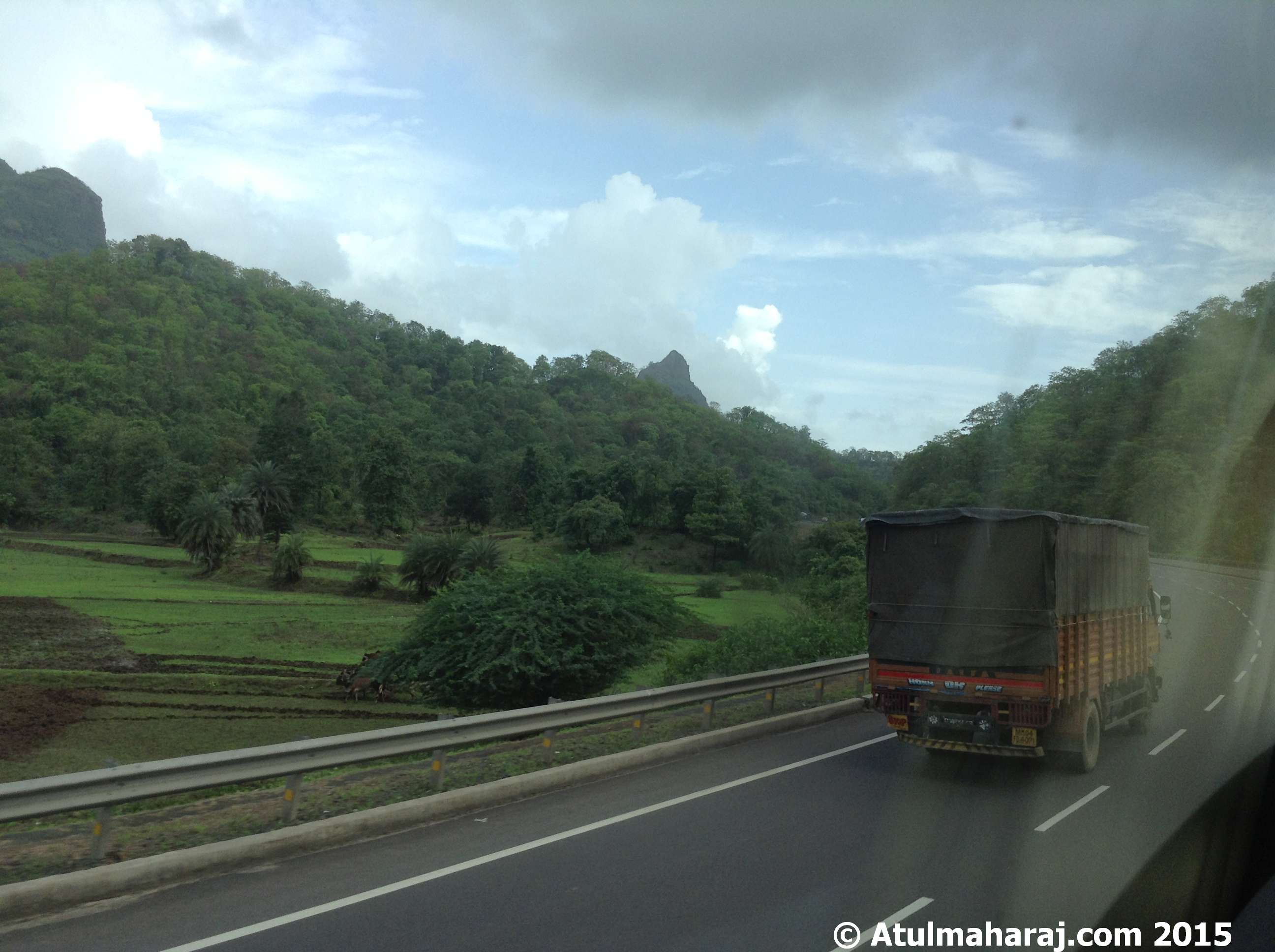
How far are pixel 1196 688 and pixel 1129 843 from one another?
1264 cm

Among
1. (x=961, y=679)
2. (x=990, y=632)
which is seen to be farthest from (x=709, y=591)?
(x=990, y=632)

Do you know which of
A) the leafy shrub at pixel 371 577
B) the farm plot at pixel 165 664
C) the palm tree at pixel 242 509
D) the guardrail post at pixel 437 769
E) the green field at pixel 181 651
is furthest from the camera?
the palm tree at pixel 242 509

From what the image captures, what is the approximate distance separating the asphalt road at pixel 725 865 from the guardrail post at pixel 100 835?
0.67m

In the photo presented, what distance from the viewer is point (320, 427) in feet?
376

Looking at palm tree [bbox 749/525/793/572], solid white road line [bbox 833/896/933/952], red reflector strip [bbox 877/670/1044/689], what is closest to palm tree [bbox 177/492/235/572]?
palm tree [bbox 749/525/793/572]

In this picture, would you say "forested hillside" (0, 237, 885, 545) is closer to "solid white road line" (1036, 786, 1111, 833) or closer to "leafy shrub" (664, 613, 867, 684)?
"leafy shrub" (664, 613, 867, 684)

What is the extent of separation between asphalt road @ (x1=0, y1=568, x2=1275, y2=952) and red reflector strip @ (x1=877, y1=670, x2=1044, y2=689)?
3.58 feet

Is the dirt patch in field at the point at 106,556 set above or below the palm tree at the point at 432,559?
below

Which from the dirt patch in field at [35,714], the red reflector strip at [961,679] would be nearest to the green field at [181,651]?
the dirt patch in field at [35,714]

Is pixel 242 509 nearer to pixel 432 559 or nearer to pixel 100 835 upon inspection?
pixel 432 559

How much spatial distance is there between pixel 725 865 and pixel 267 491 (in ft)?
268

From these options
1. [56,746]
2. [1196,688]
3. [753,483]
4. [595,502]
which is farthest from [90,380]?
[1196,688]

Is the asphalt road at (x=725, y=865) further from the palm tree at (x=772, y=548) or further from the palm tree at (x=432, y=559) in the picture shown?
the palm tree at (x=772, y=548)

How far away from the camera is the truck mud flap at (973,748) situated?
1085 centimetres
